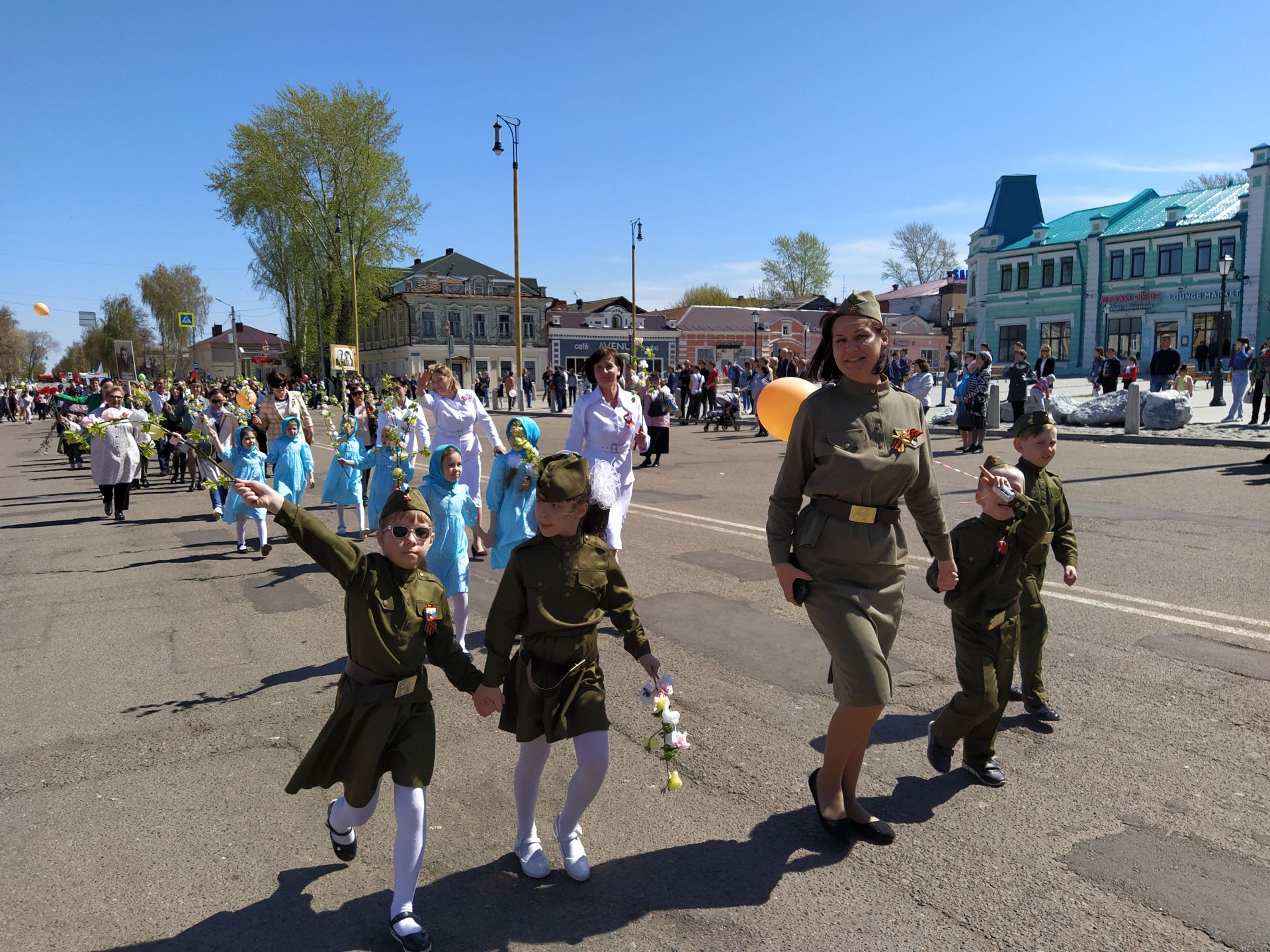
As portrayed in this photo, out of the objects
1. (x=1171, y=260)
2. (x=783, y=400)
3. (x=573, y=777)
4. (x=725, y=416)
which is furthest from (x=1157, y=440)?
(x=1171, y=260)

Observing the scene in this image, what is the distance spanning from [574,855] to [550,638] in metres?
0.82

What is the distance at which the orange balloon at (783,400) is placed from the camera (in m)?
4.86

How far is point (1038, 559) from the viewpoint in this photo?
13.8 feet

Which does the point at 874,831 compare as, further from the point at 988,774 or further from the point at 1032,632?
the point at 1032,632

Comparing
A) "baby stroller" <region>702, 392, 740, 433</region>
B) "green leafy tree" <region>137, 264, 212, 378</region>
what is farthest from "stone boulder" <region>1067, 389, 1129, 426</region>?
"green leafy tree" <region>137, 264, 212, 378</region>

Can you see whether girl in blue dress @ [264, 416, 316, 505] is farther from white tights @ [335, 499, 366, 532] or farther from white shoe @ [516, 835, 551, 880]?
white shoe @ [516, 835, 551, 880]

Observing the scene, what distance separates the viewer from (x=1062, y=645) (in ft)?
18.4

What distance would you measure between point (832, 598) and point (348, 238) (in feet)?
173

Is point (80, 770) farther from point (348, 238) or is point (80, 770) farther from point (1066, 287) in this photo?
point (1066, 287)

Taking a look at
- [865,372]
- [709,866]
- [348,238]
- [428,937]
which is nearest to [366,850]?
[428,937]

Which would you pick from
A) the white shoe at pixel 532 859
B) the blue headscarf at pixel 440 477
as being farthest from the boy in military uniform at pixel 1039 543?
the blue headscarf at pixel 440 477

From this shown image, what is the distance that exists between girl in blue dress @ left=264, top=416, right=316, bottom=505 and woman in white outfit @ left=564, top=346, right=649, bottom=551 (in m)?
5.37

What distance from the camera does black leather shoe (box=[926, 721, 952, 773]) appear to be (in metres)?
3.93

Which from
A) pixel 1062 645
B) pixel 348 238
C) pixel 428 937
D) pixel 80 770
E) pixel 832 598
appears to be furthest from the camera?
pixel 348 238
